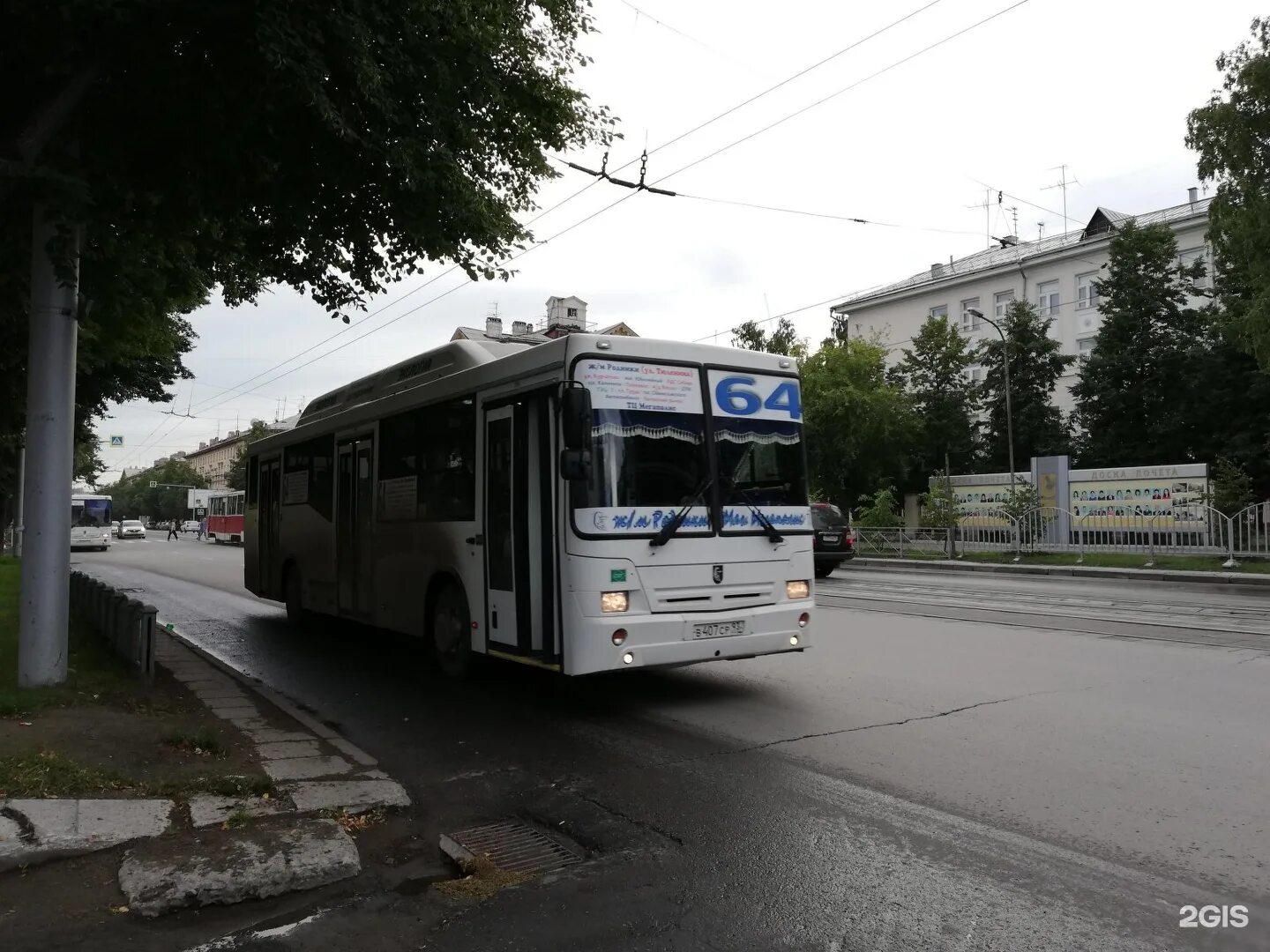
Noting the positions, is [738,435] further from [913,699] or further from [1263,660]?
[1263,660]

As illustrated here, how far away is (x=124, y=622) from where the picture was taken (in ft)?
30.6

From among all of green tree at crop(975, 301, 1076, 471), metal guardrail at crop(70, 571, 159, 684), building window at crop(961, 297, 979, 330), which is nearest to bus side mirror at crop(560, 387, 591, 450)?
metal guardrail at crop(70, 571, 159, 684)

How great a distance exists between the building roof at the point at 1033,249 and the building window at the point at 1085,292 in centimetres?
182

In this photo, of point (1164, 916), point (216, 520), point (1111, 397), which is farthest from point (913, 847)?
point (216, 520)

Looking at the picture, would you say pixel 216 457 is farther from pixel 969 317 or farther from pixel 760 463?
pixel 760 463

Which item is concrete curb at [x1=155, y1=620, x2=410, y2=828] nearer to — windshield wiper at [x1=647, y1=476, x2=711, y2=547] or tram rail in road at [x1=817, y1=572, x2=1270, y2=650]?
windshield wiper at [x1=647, y1=476, x2=711, y2=547]

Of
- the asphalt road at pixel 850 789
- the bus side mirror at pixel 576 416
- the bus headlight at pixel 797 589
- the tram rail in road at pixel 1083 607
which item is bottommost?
the asphalt road at pixel 850 789

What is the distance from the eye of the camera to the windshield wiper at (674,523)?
7223mm

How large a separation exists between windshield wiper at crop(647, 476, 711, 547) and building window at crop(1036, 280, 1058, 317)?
168ft

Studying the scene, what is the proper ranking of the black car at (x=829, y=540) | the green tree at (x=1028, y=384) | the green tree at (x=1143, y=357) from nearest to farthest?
the black car at (x=829, y=540), the green tree at (x=1143, y=357), the green tree at (x=1028, y=384)

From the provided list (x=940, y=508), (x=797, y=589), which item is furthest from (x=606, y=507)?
(x=940, y=508)

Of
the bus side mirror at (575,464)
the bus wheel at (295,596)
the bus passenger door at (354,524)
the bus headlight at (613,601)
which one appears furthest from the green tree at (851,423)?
the bus side mirror at (575,464)

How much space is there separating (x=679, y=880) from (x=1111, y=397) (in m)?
43.4

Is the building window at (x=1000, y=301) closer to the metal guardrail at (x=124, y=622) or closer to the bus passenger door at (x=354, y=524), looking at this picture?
the bus passenger door at (x=354, y=524)
